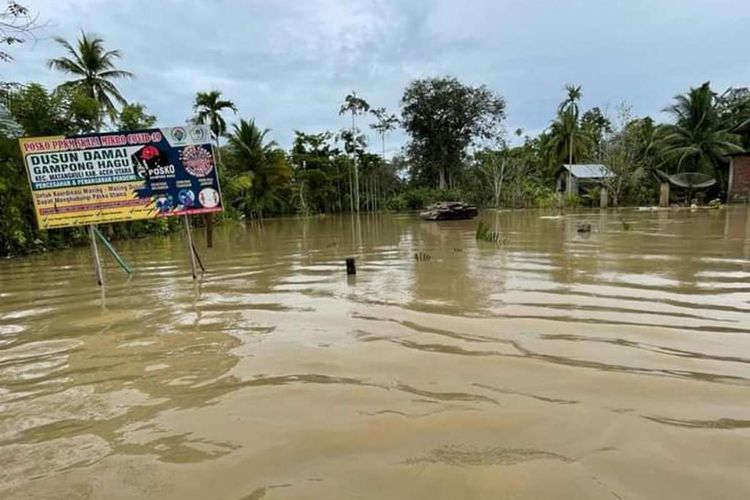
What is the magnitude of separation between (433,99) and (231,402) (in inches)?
1703

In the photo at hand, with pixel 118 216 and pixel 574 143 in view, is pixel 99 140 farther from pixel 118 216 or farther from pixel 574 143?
pixel 574 143

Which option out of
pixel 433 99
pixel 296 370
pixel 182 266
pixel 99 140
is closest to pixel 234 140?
pixel 433 99

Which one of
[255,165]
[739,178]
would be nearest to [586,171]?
[739,178]

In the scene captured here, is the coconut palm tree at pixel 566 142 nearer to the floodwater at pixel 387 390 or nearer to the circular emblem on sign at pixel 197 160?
the floodwater at pixel 387 390

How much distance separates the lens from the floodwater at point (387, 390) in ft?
7.54

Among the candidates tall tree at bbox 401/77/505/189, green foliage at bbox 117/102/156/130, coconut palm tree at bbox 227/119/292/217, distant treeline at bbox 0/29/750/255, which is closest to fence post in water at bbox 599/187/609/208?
distant treeline at bbox 0/29/750/255

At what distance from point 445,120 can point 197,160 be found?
127 feet

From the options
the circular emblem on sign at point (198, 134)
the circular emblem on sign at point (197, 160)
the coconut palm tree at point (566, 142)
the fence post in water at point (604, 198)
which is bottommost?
the fence post in water at point (604, 198)

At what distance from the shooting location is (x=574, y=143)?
4066 cm

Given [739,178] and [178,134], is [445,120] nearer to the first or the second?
[739,178]

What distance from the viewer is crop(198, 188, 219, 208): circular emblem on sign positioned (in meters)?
7.58

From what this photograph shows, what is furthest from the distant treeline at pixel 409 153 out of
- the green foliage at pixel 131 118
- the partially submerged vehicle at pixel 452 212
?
the partially submerged vehicle at pixel 452 212

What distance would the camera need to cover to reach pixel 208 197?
24.9 feet

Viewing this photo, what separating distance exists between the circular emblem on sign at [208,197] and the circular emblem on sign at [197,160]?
0.25 meters
